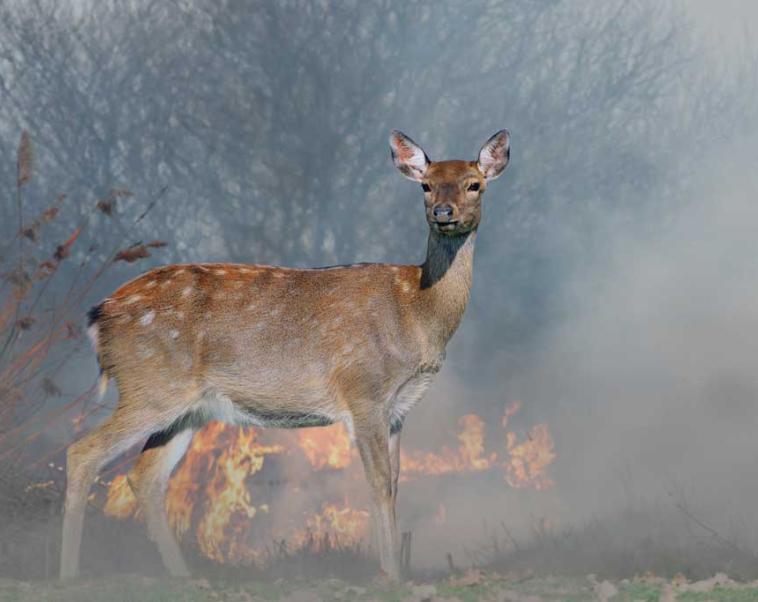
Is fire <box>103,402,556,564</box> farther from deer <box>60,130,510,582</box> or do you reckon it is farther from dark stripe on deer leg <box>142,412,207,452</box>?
deer <box>60,130,510,582</box>

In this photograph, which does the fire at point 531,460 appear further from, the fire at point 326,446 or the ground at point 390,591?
the ground at point 390,591

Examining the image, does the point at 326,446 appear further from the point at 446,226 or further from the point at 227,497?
the point at 446,226

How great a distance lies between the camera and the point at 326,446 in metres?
20.0

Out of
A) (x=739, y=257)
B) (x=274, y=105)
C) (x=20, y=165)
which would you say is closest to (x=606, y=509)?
(x=739, y=257)

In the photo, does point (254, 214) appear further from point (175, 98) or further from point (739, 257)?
point (739, 257)

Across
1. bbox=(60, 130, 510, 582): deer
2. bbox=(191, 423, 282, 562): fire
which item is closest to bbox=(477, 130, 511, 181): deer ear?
bbox=(60, 130, 510, 582): deer

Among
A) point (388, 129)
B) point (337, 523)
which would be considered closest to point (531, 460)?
point (337, 523)

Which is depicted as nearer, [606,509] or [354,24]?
[606,509]

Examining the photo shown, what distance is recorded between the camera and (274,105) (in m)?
29.4

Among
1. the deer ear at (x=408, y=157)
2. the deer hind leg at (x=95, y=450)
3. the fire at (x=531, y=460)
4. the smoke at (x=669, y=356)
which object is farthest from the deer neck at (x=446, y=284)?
the fire at (x=531, y=460)

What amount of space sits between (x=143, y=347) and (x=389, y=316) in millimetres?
1753

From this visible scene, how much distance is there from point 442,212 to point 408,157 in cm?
83

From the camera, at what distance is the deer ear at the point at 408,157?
9930mm

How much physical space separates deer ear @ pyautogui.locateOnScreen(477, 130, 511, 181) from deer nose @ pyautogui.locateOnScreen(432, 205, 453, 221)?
664 millimetres
